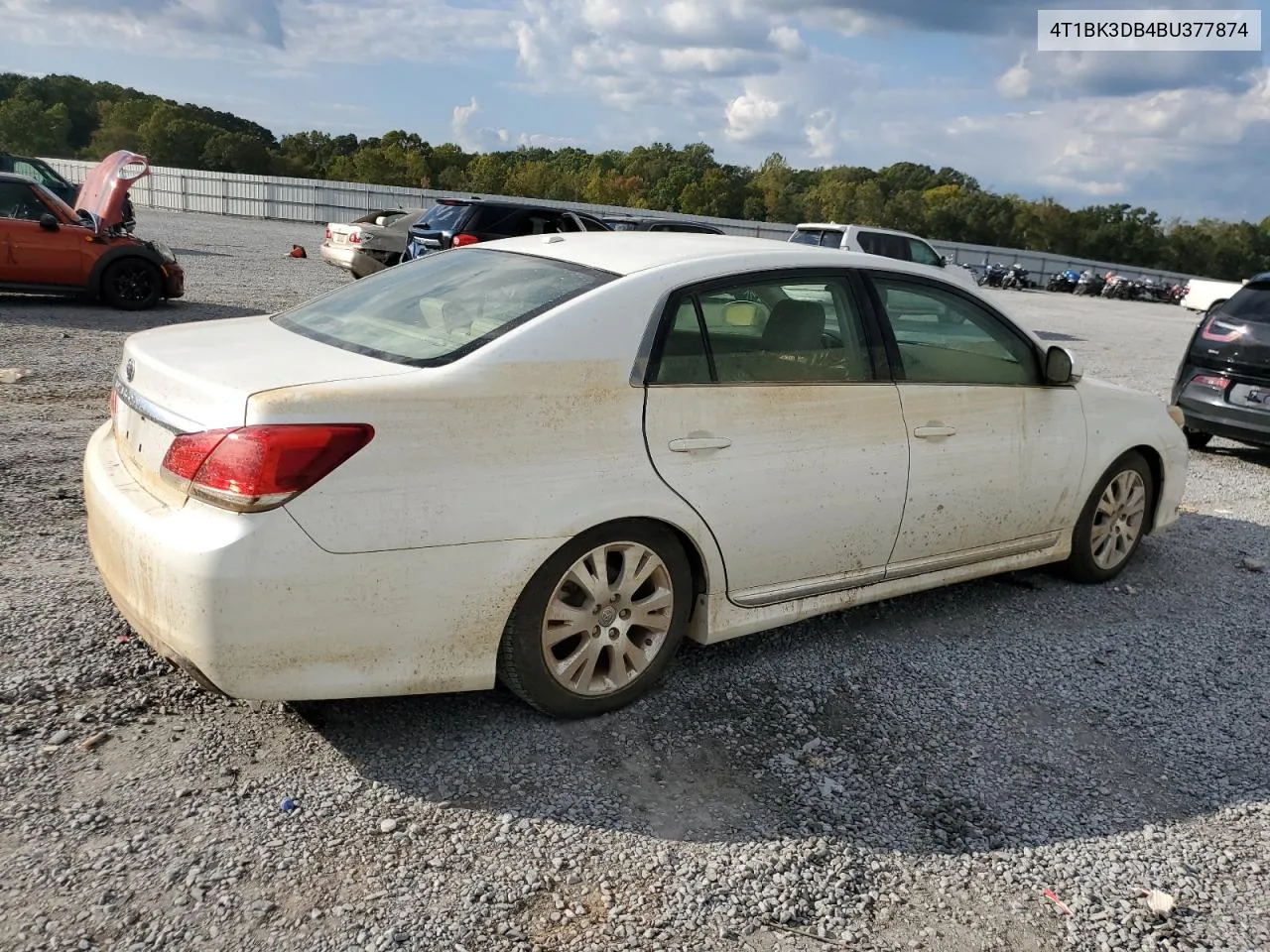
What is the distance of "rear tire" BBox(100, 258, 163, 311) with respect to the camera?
40.9 feet

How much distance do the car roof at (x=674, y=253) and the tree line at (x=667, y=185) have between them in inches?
2629

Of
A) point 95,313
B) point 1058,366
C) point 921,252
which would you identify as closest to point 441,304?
point 1058,366

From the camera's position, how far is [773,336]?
152 inches

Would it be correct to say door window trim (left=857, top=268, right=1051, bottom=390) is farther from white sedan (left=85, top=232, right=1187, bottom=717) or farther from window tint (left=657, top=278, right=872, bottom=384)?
window tint (left=657, top=278, right=872, bottom=384)

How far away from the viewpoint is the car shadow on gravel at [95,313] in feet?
36.8

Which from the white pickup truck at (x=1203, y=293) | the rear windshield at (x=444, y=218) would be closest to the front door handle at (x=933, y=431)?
the rear windshield at (x=444, y=218)

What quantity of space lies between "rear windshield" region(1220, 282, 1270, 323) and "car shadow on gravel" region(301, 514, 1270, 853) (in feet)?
15.6

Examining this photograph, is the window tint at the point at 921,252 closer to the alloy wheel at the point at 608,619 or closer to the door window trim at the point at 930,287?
the door window trim at the point at 930,287

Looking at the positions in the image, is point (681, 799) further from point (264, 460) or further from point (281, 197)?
point (281, 197)

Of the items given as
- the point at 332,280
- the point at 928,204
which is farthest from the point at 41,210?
the point at 928,204

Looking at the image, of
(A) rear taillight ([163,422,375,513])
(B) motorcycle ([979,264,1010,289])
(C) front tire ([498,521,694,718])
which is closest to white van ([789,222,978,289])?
(C) front tire ([498,521,694,718])

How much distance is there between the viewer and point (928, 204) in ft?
275

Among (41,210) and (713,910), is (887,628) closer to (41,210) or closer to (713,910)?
(713,910)

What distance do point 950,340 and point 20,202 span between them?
11.4m
